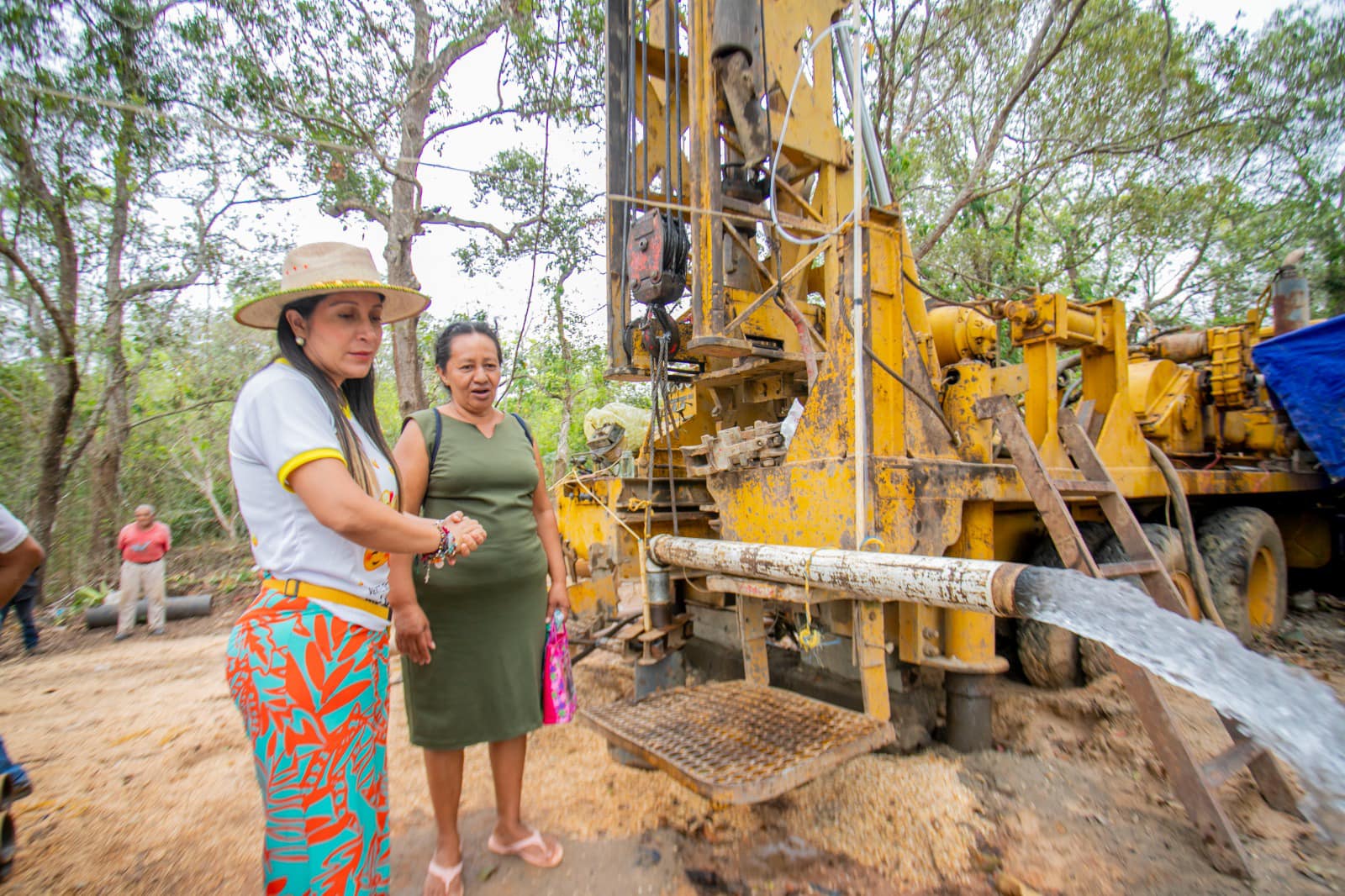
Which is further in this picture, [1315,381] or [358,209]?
[358,209]

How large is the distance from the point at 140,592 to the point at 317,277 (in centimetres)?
860

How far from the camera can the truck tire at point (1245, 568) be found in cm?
436

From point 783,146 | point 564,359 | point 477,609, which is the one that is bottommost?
point 477,609

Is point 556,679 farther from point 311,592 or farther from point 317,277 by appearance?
point 317,277

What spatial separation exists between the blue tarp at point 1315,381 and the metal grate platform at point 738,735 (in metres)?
4.70

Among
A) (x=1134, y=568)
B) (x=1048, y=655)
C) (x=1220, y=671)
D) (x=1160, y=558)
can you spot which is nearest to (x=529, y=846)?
(x=1220, y=671)

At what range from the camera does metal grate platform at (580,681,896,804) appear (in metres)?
2.03

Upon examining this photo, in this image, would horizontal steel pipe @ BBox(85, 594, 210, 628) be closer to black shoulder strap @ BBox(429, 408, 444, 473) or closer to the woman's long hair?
black shoulder strap @ BBox(429, 408, 444, 473)

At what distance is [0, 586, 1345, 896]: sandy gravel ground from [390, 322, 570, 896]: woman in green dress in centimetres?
36

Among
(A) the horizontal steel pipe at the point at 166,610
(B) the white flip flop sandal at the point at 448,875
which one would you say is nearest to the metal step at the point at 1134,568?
(B) the white flip flop sandal at the point at 448,875

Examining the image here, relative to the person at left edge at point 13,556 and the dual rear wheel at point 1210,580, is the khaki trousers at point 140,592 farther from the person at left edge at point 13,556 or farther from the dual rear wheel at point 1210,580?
the dual rear wheel at point 1210,580

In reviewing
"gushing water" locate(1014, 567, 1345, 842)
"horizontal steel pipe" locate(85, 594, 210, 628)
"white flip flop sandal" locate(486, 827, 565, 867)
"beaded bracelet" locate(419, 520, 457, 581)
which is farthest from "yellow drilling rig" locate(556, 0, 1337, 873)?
"horizontal steel pipe" locate(85, 594, 210, 628)

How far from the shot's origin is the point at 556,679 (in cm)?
231

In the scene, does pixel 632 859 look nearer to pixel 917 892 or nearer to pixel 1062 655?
pixel 917 892
